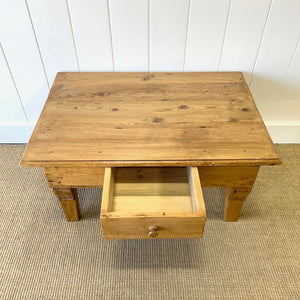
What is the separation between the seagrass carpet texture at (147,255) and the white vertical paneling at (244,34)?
1.87 feet

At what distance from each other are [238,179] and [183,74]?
1.69ft

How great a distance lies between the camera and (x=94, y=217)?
1.16 metres

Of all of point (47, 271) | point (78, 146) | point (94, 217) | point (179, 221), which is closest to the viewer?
point (179, 221)

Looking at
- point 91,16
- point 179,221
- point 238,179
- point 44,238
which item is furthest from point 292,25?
point 44,238

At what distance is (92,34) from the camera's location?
1.12m

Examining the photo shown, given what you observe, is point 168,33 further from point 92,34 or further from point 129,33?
point 92,34

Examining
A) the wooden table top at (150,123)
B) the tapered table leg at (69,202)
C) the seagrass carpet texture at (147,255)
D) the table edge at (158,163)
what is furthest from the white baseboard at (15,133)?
the table edge at (158,163)

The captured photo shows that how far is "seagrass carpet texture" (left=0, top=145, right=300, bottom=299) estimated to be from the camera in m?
0.96

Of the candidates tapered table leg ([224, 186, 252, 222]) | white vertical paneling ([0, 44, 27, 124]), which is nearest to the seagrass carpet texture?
tapered table leg ([224, 186, 252, 222])

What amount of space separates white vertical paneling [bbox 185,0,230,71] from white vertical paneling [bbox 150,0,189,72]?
0.10 ft

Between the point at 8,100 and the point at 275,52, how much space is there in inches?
48.4

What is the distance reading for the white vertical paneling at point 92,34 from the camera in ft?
3.43

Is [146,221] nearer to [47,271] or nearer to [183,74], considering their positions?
[47,271]

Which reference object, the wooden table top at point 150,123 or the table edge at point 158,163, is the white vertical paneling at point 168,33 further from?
the table edge at point 158,163
